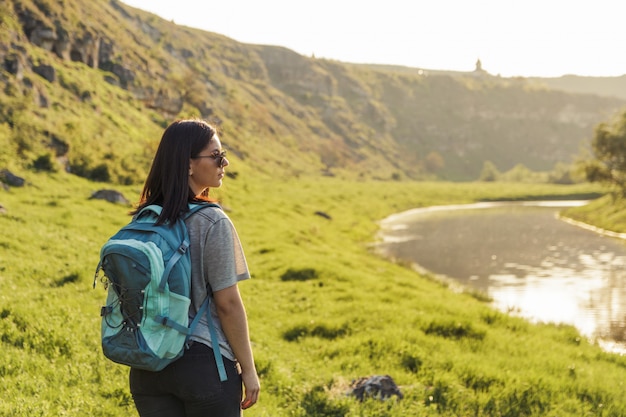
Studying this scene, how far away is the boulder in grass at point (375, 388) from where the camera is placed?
940 cm

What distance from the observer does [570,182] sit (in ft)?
437

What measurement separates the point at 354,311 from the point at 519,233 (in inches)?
1568

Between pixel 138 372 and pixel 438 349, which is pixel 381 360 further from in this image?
pixel 138 372

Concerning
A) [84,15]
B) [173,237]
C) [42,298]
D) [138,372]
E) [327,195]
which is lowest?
[327,195]

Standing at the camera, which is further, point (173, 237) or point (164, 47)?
point (164, 47)

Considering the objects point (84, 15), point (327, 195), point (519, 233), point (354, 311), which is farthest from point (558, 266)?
point (84, 15)

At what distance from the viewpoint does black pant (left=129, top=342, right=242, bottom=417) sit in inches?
145

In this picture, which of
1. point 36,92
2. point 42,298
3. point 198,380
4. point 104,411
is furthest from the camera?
point 36,92

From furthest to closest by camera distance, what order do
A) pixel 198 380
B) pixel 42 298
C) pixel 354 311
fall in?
pixel 354 311
pixel 42 298
pixel 198 380

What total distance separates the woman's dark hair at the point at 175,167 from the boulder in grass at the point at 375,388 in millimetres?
6562

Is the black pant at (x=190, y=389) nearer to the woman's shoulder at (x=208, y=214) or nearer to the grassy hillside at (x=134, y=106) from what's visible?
the woman's shoulder at (x=208, y=214)

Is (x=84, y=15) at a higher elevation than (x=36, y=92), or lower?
higher

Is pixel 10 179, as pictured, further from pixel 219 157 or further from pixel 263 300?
pixel 219 157

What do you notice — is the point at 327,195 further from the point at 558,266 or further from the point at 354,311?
the point at 354,311
